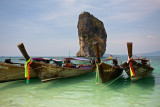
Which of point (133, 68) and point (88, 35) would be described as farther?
point (88, 35)

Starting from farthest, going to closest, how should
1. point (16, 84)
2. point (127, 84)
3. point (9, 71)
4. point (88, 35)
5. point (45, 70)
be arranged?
point (88, 35) → point (127, 84) → point (16, 84) → point (9, 71) → point (45, 70)

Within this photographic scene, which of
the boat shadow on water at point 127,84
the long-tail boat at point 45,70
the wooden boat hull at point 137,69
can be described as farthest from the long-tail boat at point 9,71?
the wooden boat hull at point 137,69

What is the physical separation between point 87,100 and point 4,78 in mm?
7202

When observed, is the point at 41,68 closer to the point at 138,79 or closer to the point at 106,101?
the point at 106,101

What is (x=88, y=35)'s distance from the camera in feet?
269

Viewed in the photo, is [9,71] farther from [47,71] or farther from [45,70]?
[47,71]

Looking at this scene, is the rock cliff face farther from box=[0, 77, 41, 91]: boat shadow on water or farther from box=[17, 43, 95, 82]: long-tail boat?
box=[17, 43, 95, 82]: long-tail boat

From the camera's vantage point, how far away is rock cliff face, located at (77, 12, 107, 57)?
80.8 metres

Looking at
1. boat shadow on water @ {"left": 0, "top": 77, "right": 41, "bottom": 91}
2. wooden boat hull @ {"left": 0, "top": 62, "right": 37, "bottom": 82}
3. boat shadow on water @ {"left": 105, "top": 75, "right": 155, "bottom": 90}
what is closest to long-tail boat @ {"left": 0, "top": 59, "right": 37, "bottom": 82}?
wooden boat hull @ {"left": 0, "top": 62, "right": 37, "bottom": 82}

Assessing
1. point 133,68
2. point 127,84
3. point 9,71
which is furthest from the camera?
point 127,84

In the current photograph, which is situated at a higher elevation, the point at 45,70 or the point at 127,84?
the point at 45,70

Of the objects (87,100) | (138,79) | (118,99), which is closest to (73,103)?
(87,100)

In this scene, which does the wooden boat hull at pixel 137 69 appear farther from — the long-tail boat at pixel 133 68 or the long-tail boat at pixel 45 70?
the long-tail boat at pixel 45 70

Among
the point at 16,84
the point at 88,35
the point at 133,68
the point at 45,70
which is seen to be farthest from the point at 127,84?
the point at 88,35
